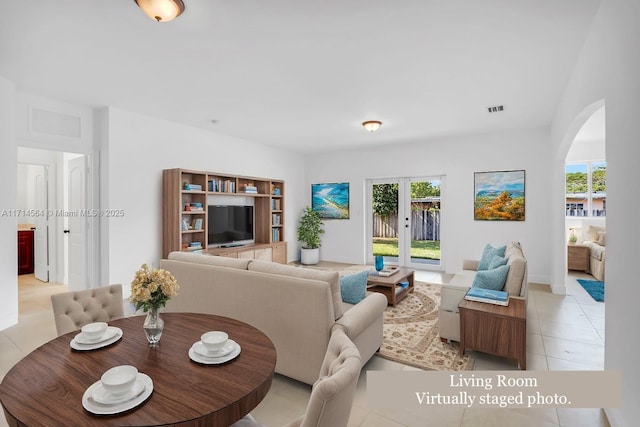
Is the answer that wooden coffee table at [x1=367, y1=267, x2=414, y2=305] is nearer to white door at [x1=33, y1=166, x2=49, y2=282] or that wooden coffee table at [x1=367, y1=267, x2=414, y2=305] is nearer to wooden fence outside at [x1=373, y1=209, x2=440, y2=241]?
wooden fence outside at [x1=373, y1=209, x2=440, y2=241]

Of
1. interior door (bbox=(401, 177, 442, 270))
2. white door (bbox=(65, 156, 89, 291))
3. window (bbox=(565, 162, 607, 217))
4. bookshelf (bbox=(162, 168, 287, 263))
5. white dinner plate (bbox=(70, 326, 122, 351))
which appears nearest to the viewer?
white dinner plate (bbox=(70, 326, 122, 351))

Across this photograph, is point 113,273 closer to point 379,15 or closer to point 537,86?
point 379,15

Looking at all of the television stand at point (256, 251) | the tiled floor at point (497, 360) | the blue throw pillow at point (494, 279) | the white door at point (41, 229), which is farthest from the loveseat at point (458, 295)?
the white door at point (41, 229)

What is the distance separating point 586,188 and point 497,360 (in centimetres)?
599

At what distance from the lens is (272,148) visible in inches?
277

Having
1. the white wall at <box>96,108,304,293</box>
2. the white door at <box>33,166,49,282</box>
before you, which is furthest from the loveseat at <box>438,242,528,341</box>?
the white door at <box>33,166,49,282</box>

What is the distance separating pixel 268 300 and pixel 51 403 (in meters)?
1.40

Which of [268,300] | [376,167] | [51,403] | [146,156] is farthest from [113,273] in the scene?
[376,167]

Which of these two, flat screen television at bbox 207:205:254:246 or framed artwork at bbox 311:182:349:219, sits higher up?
framed artwork at bbox 311:182:349:219

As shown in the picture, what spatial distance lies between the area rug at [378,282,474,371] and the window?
475 cm

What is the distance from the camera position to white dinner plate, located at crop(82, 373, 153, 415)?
1.05 m

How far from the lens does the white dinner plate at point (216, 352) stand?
4.60 feet

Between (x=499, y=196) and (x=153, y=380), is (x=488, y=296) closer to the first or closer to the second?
(x=153, y=380)

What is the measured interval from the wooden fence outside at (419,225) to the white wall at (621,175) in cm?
424
